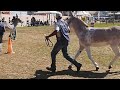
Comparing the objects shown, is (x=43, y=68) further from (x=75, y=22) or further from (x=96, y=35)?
(x=96, y=35)

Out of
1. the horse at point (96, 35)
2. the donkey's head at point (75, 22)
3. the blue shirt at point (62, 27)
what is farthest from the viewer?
the donkey's head at point (75, 22)

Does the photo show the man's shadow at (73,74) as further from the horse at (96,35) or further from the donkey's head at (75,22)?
the donkey's head at (75,22)

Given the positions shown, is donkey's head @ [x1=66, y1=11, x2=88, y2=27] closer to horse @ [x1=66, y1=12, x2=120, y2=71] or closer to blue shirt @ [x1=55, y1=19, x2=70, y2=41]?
horse @ [x1=66, y1=12, x2=120, y2=71]

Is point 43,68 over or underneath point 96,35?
underneath

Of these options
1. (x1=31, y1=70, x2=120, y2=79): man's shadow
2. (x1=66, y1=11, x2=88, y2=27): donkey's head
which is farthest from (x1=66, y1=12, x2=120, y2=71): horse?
(x1=31, y1=70, x2=120, y2=79): man's shadow

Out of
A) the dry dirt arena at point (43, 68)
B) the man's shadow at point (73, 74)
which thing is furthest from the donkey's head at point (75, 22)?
the man's shadow at point (73, 74)

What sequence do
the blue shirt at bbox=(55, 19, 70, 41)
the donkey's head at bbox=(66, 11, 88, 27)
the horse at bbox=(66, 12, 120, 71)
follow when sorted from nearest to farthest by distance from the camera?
the blue shirt at bbox=(55, 19, 70, 41), the horse at bbox=(66, 12, 120, 71), the donkey's head at bbox=(66, 11, 88, 27)

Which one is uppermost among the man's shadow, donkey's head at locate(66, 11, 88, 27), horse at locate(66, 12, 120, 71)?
donkey's head at locate(66, 11, 88, 27)

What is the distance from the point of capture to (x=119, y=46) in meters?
9.89

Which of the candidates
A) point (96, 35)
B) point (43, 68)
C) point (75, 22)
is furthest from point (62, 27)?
point (43, 68)

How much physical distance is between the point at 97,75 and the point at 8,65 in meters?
3.22

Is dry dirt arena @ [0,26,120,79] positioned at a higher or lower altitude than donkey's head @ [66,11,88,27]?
lower

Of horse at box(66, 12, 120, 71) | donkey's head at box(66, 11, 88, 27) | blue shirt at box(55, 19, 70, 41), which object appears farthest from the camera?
donkey's head at box(66, 11, 88, 27)
